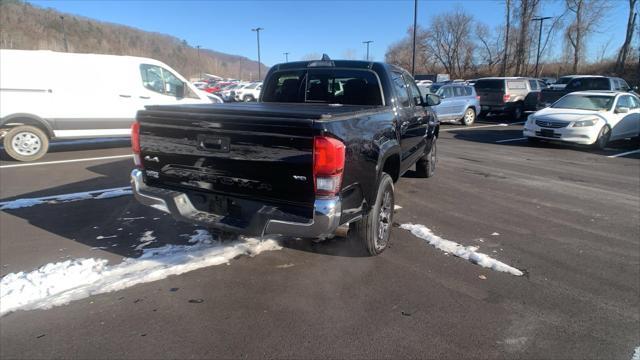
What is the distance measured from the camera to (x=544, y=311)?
3.15 m

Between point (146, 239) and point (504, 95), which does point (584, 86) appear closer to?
point (504, 95)

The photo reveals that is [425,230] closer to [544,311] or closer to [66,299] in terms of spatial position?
[544,311]

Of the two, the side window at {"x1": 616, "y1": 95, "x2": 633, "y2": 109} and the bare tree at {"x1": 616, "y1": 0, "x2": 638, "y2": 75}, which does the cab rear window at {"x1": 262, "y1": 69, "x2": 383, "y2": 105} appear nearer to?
the side window at {"x1": 616, "y1": 95, "x2": 633, "y2": 109}

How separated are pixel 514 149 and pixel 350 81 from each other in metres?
8.18

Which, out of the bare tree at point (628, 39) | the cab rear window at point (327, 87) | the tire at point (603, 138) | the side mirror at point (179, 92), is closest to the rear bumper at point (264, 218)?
the cab rear window at point (327, 87)

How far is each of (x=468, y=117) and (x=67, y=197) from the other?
1537cm

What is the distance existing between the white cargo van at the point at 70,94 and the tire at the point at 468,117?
11.6 m

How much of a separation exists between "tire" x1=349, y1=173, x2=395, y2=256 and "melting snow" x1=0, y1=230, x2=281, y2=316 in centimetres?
98

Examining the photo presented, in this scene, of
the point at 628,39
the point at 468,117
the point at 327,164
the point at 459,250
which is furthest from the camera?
the point at 628,39

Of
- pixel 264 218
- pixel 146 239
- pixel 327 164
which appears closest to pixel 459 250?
pixel 327 164

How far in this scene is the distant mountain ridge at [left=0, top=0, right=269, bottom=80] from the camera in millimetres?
80688

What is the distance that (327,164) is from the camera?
9.44 ft

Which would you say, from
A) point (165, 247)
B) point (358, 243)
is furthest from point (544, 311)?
point (165, 247)

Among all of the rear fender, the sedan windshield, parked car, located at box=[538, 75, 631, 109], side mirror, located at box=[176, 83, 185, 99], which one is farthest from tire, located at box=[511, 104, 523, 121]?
the rear fender
